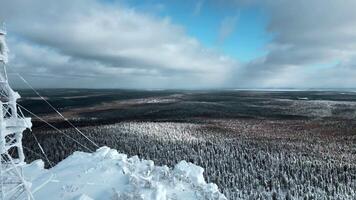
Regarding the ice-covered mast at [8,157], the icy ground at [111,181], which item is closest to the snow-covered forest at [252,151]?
the icy ground at [111,181]

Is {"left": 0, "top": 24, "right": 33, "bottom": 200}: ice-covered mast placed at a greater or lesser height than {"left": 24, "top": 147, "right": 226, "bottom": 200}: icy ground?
greater

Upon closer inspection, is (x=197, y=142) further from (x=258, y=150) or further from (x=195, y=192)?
(x=195, y=192)

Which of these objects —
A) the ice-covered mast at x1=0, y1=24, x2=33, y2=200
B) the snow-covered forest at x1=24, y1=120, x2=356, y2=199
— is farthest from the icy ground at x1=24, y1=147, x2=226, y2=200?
the snow-covered forest at x1=24, y1=120, x2=356, y2=199

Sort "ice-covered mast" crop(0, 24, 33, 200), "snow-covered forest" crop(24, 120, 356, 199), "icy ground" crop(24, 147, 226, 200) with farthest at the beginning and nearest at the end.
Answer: "snow-covered forest" crop(24, 120, 356, 199)
"icy ground" crop(24, 147, 226, 200)
"ice-covered mast" crop(0, 24, 33, 200)

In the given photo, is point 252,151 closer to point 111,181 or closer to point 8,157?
point 111,181

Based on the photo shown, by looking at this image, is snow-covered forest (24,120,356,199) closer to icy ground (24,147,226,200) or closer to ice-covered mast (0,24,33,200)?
icy ground (24,147,226,200)

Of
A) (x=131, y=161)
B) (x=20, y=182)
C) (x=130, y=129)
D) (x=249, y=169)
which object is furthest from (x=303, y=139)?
(x=20, y=182)

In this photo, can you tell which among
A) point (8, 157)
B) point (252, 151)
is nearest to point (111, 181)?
point (8, 157)

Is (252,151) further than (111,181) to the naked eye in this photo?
Yes

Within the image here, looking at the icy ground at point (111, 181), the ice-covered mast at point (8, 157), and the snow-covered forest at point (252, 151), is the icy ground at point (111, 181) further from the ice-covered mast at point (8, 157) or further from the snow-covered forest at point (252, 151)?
the snow-covered forest at point (252, 151)
